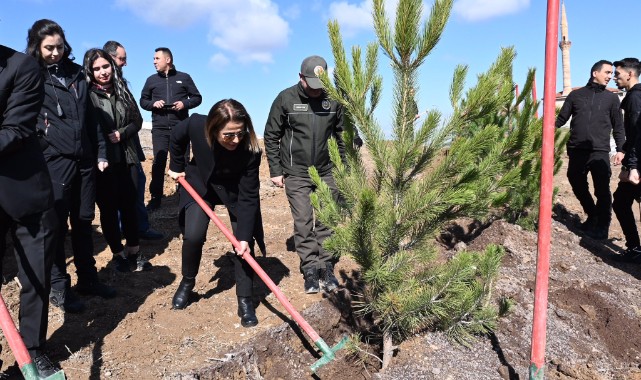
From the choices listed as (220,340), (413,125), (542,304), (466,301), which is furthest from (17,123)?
(542,304)

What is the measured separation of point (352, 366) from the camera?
276cm

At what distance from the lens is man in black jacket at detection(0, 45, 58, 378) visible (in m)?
2.21

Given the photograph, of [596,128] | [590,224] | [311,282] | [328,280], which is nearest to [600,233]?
[590,224]

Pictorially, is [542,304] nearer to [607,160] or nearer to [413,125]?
[413,125]

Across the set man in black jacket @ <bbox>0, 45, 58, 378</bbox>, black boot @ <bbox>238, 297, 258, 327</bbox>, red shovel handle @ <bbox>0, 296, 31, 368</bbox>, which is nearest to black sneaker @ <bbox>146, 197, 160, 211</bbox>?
black boot @ <bbox>238, 297, 258, 327</bbox>

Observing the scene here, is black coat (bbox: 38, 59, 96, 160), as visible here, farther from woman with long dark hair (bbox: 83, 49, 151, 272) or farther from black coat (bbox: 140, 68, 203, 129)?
black coat (bbox: 140, 68, 203, 129)

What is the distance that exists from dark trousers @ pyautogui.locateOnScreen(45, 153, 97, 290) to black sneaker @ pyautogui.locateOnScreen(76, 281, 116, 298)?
0.12 feet

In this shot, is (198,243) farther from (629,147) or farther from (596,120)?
(596,120)

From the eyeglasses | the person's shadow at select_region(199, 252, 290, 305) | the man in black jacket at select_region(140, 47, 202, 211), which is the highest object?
the man in black jacket at select_region(140, 47, 202, 211)

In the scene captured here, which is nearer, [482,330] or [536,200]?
[482,330]

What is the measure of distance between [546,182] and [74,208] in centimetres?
297

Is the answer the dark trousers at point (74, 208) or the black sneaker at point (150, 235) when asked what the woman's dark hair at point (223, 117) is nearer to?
the dark trousers at point (74, 208)

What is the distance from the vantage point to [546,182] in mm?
2062

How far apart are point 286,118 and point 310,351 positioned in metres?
1.74
